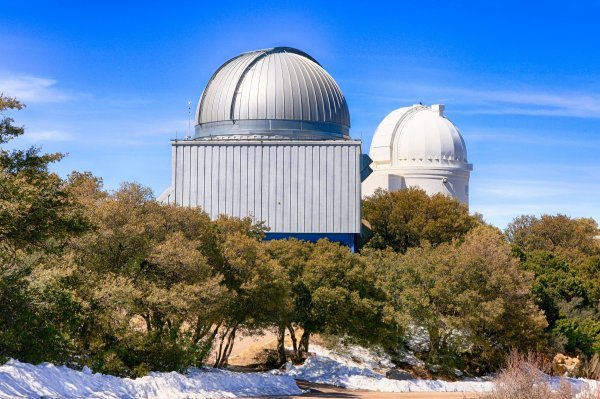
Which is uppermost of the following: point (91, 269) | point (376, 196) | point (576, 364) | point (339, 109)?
point (339, 109)

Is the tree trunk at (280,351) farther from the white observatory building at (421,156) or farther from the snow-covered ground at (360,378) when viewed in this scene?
the white observatory building at (421,156)

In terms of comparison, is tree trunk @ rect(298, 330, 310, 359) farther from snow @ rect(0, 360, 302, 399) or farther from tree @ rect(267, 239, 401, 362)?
snow @ rect(0, 360, 302, 399)

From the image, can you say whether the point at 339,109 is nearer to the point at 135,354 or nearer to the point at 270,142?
the point at 270,142

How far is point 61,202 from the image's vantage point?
2484cm

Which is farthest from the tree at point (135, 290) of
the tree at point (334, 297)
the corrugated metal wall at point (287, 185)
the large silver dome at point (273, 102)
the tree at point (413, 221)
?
the tree at point (413, 221)

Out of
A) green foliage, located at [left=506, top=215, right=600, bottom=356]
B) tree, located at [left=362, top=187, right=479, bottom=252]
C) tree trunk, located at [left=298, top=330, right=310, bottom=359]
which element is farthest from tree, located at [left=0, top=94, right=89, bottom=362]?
tree, located at [left=362, top=187, right=479, bottom=252]

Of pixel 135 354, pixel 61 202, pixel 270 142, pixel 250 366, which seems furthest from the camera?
pixel 270 142

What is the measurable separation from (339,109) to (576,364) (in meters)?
26.5

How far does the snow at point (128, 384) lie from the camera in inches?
961

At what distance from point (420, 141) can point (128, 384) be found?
212ft

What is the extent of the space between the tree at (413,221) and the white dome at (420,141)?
1775 cm

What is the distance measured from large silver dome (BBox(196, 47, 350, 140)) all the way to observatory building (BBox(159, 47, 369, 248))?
7 centimetres

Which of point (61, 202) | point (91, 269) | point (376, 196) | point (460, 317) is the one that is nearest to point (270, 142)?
point (376, 196)

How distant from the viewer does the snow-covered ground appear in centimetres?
3953
